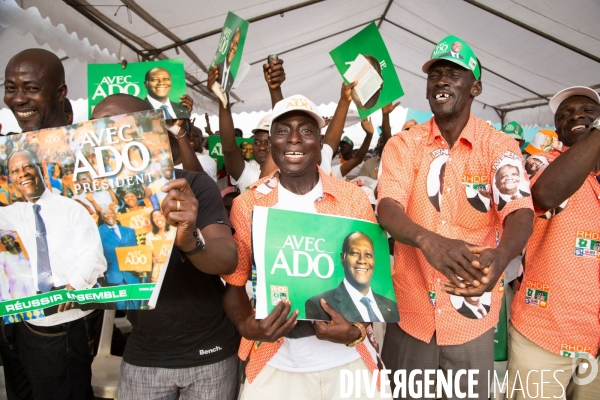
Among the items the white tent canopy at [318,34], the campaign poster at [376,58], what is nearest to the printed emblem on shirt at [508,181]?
the campaign poster at [376,58]

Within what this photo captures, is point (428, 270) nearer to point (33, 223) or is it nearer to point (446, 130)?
point (446, 130)

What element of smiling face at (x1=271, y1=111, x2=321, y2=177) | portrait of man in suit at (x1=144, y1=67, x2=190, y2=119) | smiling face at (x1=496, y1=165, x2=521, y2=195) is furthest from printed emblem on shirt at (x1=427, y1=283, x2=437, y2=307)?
portrait of man in suit at (x1=144, y1=67, x2=190, y2=119)

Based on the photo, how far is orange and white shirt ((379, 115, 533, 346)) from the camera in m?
1.95

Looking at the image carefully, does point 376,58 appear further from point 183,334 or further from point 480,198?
point 183,334

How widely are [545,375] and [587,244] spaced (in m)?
0.70

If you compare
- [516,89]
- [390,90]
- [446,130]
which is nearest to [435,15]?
[516,89]

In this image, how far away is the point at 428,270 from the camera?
201cm

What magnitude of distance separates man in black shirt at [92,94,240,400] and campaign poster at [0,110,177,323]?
0.87ft

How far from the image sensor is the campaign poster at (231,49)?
9.72 ft

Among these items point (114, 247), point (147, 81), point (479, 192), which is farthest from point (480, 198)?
point (147, 81)

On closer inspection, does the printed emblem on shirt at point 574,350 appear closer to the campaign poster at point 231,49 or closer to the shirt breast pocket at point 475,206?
the shirt breast pocket at point 475,206

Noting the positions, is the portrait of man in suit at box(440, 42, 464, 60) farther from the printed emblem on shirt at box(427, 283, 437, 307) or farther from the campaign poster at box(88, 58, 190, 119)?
the campaign poster at box(88, 58, 190, 119)

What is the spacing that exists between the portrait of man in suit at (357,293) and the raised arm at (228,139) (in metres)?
1.71

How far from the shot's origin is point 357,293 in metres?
1.71
